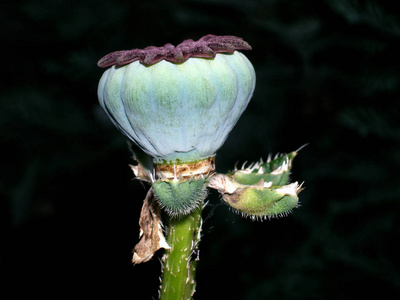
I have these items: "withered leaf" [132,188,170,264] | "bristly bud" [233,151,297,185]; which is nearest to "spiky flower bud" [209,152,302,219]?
"bristly bud" [233,151,297,185]

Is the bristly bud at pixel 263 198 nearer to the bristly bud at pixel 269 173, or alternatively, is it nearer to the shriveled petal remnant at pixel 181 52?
the bristly bud at pixel 269 173

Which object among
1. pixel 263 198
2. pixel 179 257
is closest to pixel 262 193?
pixel 263 198

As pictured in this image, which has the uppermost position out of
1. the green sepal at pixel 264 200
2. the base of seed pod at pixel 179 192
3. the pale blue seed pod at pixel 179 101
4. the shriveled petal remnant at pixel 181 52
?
the shriveled petal remnant at pixel 181 52

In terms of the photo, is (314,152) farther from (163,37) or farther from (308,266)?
(163,37)

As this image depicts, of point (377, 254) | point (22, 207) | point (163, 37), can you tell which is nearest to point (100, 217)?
point (22, 207)

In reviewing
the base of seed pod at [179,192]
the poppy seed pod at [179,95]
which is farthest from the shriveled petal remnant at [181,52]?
the base of seed pod at [179,192]

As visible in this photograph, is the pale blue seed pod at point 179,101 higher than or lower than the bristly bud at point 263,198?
higher

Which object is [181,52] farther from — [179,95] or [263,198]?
[263,198]
